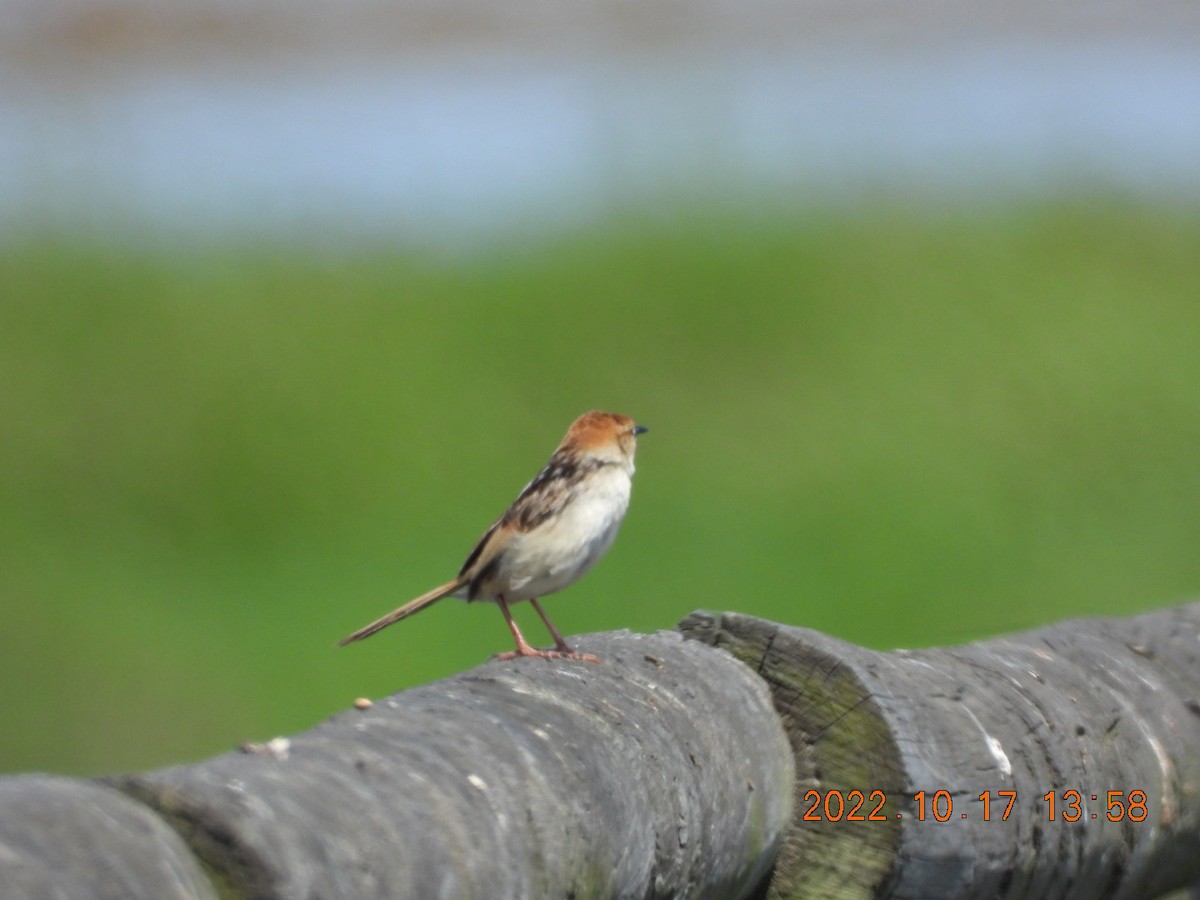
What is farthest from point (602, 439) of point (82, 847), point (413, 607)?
point (82, 847)

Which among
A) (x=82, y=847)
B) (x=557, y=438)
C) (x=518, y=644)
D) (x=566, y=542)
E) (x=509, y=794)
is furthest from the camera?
(x=557, y=438)

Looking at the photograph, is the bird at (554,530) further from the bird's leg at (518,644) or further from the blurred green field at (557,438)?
the blurred green field at (557,438)

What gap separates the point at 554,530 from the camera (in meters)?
4.69

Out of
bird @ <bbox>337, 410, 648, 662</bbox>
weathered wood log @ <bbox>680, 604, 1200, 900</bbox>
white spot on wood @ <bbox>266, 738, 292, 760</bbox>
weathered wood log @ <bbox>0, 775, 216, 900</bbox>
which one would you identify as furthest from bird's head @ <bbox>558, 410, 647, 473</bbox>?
weathered wood log @ <bbox>0, 775, 216, 900</bbox>

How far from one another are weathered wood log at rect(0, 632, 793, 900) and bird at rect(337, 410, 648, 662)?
1.11m

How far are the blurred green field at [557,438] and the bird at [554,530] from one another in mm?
6527

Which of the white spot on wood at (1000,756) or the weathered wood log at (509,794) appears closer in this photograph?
the weathered wood log at (509,794)

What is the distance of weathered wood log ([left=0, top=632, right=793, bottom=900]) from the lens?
84.7 inches

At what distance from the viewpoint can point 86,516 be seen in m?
13.8

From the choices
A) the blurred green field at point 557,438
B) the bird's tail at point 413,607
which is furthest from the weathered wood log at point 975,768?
the blurred green field at point 557,438

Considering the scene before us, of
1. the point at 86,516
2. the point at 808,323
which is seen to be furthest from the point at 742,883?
the point at 808,323
